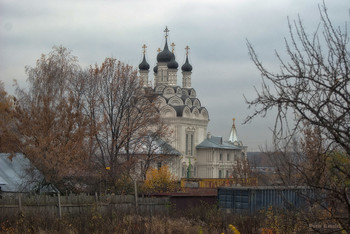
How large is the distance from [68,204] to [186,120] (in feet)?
164

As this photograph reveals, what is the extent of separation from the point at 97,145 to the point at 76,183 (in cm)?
789

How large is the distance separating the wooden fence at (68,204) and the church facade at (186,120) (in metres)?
45.6

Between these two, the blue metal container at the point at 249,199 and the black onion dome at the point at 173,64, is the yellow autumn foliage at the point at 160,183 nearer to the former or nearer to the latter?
the blue metal container at the point at 249,199

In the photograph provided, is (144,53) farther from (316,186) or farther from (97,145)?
(316,186)

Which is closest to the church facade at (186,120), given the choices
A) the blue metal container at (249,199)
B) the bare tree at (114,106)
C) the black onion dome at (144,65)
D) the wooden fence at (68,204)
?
the black onion dome at (144,65)

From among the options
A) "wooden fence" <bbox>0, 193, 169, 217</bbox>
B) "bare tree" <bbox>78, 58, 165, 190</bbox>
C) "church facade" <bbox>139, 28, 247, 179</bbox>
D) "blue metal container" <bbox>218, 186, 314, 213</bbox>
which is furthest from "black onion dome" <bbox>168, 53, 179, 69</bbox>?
"wooden fence" <bbox>0, 193, 169, 217</bbox>

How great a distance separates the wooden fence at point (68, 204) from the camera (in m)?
18.9

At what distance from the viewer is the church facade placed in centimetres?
6944

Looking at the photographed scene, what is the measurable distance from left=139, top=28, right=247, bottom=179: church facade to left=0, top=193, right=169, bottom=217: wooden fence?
150 feet

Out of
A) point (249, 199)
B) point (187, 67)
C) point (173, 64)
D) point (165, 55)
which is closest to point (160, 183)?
point (249, 199)

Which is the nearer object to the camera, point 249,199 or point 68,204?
point 68,204

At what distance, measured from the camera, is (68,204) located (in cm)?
2050

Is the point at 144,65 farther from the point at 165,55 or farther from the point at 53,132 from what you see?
the point at 53,132

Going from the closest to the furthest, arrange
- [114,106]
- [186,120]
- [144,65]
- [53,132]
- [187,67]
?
1. [53,132]
2. [114,106]
3. [186,120]
4. [144,65]
5. [187,67]
